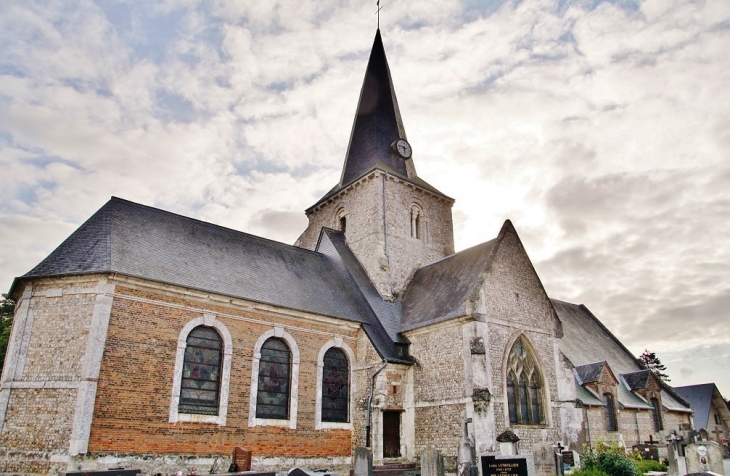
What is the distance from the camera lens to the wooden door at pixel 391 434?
58.4ft

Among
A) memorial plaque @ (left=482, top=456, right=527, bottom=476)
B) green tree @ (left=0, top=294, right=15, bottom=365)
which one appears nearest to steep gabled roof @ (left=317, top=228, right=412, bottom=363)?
memorial plaque @ (left=482, top=456, right=527, bottom=476)

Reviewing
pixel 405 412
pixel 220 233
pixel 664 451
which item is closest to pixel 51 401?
pixel 220 233

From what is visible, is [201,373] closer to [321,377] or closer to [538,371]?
[321,377]

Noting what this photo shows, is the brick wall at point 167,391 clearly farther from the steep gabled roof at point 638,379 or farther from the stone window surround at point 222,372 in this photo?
the steep gabled roof at point 638,379

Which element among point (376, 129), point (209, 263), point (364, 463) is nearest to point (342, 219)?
point (376, 129)

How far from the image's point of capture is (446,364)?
17.5 metres

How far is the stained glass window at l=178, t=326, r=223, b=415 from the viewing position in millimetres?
15211

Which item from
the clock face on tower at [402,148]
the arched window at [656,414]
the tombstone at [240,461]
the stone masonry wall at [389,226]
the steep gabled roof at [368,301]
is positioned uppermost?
the clock face on tower at [402,148]

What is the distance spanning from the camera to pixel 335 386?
725 inches

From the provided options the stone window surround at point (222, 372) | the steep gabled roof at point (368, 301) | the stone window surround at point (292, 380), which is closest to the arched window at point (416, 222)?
the steep gabled roof at point (368, 301)

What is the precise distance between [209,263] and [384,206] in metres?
9.07

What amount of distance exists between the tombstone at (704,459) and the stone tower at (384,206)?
11486 mm

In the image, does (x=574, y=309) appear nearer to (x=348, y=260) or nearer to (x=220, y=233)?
(x=348, y=260)

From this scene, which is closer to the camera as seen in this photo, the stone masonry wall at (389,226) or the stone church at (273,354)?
the stone church at (273,354)
